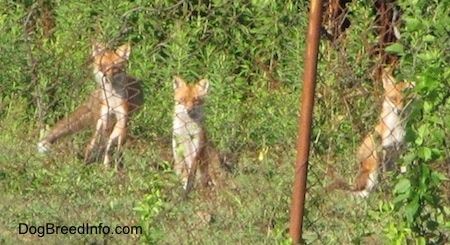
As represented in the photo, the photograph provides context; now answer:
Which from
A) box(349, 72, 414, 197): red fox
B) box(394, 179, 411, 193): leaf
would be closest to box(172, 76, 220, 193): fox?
box(349, 72, 414, 197): red fox

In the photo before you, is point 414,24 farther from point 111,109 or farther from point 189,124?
point 111,109

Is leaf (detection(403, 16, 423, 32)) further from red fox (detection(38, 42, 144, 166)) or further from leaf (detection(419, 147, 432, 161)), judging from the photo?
red fox (detection(38, 42, 144, 166))

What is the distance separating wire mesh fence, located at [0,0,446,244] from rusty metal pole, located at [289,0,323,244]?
127mm

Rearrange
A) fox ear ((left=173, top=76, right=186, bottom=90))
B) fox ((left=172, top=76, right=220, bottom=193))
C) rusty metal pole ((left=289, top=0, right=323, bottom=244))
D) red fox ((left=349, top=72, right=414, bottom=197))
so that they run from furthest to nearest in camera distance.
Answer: fox ear ((left=173, top=76, right=186, bottom=90)) < fox ((left=172, top=76, right=220, bottom=193)) < red fox ((left=349, top=72, right=414, bottom=197)) < rusty metal pole ((left=289, top=0, right=323, bottom=244))

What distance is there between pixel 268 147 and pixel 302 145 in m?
1.90

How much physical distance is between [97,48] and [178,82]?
1800 mm

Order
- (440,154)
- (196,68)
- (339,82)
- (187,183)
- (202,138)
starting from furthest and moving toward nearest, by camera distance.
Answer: (196,68) → (202,138) → (187,183) → (339,82) → (440,154)

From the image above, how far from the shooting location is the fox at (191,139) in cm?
712

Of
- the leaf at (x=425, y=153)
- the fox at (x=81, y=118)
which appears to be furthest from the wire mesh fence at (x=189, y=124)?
the leaf at (x=425, y=153)

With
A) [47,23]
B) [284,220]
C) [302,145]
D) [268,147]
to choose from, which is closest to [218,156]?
[268,147]

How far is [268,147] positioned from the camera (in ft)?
24.4

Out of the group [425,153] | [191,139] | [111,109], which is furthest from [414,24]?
[111,109]

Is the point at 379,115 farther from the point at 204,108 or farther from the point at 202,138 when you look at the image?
the point at 204,108

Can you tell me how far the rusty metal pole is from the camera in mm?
5469
